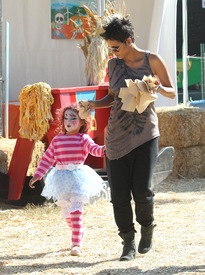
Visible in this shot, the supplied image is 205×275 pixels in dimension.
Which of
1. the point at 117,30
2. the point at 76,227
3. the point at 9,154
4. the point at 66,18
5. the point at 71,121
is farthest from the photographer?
the point at 66,18

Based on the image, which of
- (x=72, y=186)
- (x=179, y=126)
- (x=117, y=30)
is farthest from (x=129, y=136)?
(x=179, y=126)

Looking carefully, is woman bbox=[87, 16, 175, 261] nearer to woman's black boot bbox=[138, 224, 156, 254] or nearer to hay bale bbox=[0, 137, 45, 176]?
woman's black boot bbox=[138, 224, 156, 254]

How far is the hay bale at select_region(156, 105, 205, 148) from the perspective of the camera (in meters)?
9.97

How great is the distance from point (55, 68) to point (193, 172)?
2.45m

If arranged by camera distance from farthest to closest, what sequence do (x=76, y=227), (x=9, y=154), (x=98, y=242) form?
(x=9, y=154) < (x=98, y=242) < (x=76, y=227)

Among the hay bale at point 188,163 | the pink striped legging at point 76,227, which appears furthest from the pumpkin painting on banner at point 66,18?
the pink striped legging at point 76,227

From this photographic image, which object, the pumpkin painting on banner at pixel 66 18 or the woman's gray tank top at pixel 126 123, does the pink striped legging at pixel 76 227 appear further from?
the pumpkin painting on banner at pixel 66 18

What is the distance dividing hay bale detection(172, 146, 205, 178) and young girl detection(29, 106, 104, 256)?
4273 mm

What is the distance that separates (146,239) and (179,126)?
5009 mm

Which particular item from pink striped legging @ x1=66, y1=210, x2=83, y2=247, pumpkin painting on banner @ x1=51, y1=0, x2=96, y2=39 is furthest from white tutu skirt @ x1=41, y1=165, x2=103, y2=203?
pumpkin painting on banner @ x1=51, y1=0, x2=96, y2=39

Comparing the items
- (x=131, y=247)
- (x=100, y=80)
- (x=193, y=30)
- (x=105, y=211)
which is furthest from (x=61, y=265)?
(x=193, y=30)

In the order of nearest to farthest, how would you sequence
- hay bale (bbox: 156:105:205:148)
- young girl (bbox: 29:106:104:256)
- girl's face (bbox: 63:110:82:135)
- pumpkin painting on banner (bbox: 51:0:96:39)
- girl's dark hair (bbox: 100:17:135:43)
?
girl's dark hair (bbox: 100:17:135:43) < young girl (bbox: 29:106:104:256) < girl's face (bbox: 63:110:82:135) < pumpkin painting on banner (bbox: 51:0:96:39) < hay bale (bbox: 156:105:205:148)

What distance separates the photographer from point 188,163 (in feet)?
33.2

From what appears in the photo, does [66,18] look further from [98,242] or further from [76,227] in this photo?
[76,227]
